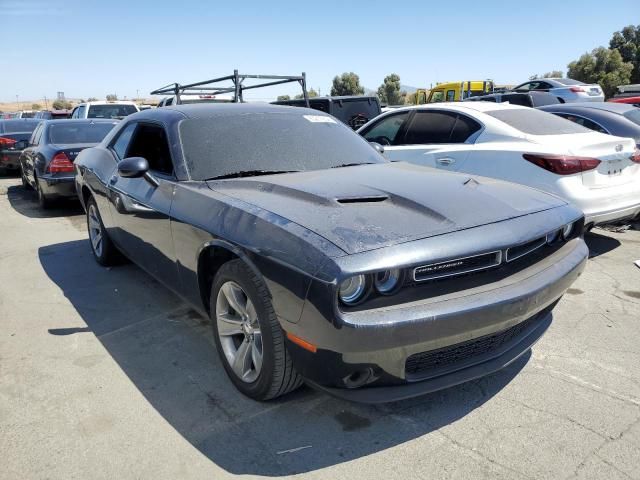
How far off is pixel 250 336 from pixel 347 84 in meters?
55.3

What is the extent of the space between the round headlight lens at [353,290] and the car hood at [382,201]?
130mm

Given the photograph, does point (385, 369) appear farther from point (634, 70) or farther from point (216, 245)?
point (634, 70)

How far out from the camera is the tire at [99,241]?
4.82 metres

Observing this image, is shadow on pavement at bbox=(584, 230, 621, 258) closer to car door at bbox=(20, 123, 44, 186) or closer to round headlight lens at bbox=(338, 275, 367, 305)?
round headlight lens at bbox=(338, 275, 367, 305)

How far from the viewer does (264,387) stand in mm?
2494

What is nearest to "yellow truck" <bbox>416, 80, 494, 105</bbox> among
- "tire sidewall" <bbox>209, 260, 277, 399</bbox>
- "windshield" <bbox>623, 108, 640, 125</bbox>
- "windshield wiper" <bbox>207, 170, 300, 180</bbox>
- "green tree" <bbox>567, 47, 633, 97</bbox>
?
"windshield" <bbox>623, 108, 640, 125</bbox>

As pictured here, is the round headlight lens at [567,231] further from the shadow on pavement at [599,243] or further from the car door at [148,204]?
the shadow on pavement at [599,243]

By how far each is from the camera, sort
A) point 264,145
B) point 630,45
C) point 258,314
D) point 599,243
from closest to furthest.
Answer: point 258,314 < point 264,145 < point 599,243 < point 630,45

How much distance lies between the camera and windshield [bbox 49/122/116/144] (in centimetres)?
795

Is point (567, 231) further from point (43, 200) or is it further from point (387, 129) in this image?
point (43, 200)

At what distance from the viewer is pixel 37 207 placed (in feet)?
27.7

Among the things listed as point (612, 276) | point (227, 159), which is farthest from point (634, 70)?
point (227, 159)

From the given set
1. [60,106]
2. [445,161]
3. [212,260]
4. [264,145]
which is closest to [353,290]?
[212,260]

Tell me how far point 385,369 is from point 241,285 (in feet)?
2.70
